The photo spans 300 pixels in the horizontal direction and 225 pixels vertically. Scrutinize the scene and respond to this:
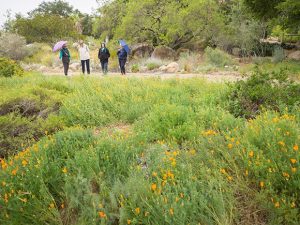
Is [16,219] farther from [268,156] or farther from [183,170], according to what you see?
[268,156]

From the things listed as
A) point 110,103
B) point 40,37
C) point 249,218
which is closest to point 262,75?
point 110,103

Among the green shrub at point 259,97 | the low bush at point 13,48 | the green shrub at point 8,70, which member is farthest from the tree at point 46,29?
the green shrub at point 259,97

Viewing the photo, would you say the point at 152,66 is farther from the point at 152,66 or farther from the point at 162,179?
the point at 162,179

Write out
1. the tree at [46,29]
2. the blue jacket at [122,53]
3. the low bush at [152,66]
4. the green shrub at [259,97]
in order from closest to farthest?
the green shrub at [259,97] < the blue jacket at [122,53] < the low bush at [152,66] < the tree at [46,29]

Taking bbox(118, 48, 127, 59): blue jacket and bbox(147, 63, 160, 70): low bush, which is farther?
bbox(147, 63, 160, 70): low bush

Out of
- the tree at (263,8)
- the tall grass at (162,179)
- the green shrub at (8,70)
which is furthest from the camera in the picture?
the green shrub at (8,70)

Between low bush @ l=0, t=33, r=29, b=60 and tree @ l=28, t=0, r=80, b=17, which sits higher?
tree @ l=28, t=0, r=80, b=17

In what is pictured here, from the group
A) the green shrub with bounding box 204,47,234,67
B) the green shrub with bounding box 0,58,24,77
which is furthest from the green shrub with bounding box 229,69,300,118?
the green shrub with bounding box 204,47,234,67

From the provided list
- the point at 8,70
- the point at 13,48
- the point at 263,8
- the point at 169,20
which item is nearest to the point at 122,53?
the point at 8,70

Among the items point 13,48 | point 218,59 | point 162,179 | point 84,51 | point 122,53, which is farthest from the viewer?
point 13,48

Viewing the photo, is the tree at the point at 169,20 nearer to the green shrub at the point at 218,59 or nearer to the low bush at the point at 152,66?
the green shrub at the point at 218,59

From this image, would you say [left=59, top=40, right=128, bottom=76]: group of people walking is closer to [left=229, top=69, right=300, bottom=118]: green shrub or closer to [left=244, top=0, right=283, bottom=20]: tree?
[left=244, top=0, right=283, bottom=20]: tree

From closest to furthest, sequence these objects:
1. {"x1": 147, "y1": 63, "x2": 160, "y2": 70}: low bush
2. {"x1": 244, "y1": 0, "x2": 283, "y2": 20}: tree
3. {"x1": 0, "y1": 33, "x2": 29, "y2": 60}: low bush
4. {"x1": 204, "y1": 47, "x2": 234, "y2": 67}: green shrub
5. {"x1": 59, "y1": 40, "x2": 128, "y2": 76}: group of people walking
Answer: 1. {"x1": 244, "y1": 0, "x2": 283, "y2": 20}: tree
2. {"x1": 59, "y1": 40, "x2": 128, "y2": 76}: group of people walking
3. {"x1": 204, "y1": 47, "x2": 234, "y2": 67}: green shrub
4. {"x1": 147, "y1": 63, "x2": 160, "y2": 70}: low bush
5. {"x1": 0, "y1": 33, "x2": 29, "y2": 60}: low bush

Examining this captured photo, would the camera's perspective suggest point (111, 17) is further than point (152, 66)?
Yes
